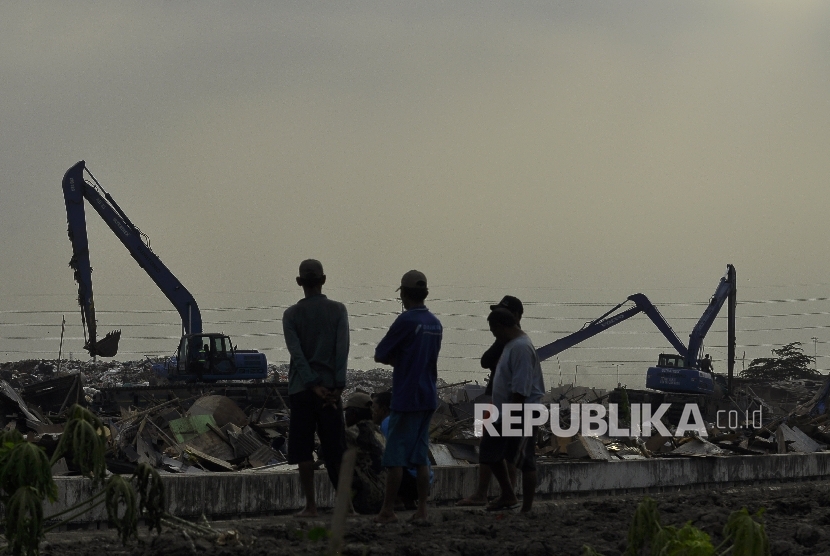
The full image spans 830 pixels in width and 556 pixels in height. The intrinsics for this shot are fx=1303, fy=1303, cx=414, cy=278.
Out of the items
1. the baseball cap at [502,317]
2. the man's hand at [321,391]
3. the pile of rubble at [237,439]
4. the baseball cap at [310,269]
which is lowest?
the pile of rubble at [237,439]

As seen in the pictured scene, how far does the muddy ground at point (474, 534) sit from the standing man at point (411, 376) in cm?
41

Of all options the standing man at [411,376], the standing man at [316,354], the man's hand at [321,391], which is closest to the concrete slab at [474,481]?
the standing man at [316,354]

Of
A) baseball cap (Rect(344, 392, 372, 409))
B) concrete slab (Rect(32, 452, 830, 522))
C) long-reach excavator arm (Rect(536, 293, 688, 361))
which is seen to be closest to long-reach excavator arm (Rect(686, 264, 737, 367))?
long-reach excavator arm (Rect(536, 293, 688, 361))

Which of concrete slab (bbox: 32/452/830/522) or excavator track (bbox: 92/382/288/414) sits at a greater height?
excavator track (bbox: 92/382/288/414)

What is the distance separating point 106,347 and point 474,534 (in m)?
32.7

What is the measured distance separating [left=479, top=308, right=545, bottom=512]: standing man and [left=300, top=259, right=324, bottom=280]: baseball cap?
1486 millimetres

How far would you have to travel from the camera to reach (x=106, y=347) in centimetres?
3866

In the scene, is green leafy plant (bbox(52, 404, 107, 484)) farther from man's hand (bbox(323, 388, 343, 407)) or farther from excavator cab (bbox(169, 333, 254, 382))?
excavator cab (bbox(169, 333, 254, 382))

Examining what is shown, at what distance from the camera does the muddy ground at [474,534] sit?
604 centimetres

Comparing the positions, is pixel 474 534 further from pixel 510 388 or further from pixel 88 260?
pixel 88 260

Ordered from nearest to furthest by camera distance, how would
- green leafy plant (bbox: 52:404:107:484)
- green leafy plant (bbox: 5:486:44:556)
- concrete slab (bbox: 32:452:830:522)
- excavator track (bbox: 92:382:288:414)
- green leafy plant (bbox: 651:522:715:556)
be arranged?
1. green leafy plant (bbox: 651:522:715:556)
2. green leafy plant (bbox: 5:486:44:556)
3. green leafy plant (bbox: 52:404:107:484)
4. concrete slab (bbox: 32:452:830:522)
5. excavator track (bbox: 92:382:288:414)

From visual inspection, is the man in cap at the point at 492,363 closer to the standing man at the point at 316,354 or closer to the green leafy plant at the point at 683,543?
the standing man at the point at 316,354

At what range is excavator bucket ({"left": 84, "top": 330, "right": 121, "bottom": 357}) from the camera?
38.6 meters

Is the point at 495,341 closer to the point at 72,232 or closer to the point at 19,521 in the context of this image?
the point at 19,521
